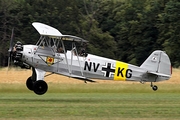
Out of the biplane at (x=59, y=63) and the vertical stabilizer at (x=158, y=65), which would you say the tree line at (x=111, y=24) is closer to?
the vertical stabilizer at (x=158, y=65)

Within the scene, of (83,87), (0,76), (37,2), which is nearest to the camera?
(83,87)

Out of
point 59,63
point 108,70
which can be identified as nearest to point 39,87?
point 59,63

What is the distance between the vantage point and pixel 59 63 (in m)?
25.9

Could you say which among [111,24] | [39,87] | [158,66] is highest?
[111,24]

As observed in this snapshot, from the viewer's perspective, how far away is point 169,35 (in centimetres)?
6328

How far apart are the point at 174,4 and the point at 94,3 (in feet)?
44.4

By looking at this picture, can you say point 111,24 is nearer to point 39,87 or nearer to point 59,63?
point 59,63

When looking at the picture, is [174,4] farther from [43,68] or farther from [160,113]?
[160,113]

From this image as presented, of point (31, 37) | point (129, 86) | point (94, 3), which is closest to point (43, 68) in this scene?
point (129, 86)

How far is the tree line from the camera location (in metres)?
60.7

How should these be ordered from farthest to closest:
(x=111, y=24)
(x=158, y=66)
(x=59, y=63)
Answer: (x=111, y=24) → (x=158, y=66) → (x=59, y=63)

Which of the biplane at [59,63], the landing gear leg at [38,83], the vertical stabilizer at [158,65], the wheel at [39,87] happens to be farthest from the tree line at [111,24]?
the wheel at [39,87]

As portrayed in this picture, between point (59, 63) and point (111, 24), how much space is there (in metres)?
45.0

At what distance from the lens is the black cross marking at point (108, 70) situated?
1040 inches
